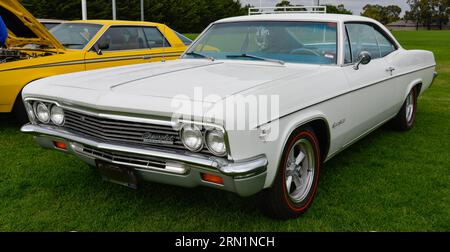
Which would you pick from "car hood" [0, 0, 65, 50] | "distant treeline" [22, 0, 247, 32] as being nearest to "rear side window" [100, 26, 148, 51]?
"car hood" [0, 0, 65, 50]

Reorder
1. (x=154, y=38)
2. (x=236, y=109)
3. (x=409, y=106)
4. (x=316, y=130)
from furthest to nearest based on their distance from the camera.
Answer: (x=154, y=38) < (x=409, y=106) < (x=316, y=130) < (x=236, y=109)

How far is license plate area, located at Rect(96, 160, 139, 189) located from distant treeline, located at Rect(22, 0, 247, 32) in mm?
31590

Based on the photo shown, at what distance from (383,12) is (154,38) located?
101 metres

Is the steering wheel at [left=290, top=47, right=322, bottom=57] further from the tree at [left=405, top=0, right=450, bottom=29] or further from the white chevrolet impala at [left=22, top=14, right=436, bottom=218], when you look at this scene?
the tree at [left=405, top=0, right=450, bottom=29]

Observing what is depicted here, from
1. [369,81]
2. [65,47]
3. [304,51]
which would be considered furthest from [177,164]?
[65,47]

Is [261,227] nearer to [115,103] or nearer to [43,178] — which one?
[115,103]

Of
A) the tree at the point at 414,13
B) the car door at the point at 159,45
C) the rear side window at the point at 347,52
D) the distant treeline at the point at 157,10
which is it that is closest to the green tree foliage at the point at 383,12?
the tree at the point at 414,13

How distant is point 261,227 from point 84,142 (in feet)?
4.36

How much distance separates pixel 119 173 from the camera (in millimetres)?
2771

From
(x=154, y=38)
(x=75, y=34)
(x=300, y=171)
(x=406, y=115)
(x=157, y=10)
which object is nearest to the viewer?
(x=300, y=171)

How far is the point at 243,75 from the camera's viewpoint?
310 cm

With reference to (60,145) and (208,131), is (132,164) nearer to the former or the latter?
(208,131)

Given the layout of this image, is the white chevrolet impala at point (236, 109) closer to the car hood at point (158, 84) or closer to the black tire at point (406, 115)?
the car hood at point (158, 84)
